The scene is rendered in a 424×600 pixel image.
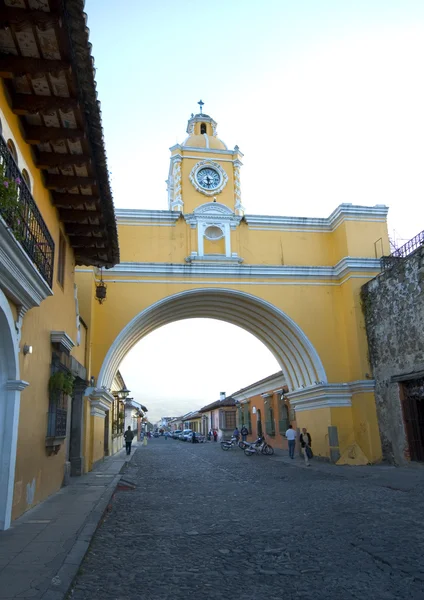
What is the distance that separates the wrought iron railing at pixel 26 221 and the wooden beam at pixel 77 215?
1644mm

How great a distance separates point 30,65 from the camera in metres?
5.58

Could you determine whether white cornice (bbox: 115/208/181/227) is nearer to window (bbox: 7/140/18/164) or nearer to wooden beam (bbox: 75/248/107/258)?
wooden beam (bbox: 75/248/107/258)

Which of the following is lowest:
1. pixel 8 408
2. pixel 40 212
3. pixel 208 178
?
pixel 8 408

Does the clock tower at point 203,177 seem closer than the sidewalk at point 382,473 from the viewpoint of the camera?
No

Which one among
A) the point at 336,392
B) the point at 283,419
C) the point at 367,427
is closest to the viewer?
the point at 367,427

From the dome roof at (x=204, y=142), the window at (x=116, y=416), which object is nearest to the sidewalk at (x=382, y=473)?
the window at (x=116, y=416)

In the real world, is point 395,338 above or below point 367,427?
above

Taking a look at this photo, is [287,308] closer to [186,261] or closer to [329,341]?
[329,341]

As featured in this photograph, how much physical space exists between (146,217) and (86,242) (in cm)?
781

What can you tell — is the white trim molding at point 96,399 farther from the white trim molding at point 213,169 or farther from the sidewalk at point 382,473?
the white trim molding at point 213,169

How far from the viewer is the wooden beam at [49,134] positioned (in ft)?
22.3

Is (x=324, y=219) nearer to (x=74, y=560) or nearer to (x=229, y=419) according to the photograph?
(x=74, y=560)

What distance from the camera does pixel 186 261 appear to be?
18.1 m

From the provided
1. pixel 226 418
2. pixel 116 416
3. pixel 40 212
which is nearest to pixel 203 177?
pixel 40 212
